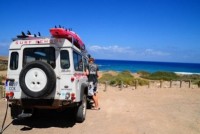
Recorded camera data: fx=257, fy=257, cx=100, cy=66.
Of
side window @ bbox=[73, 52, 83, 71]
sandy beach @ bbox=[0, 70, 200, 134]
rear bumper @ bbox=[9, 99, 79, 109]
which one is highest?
side window @ bbox=[73, 52, 83, 71]

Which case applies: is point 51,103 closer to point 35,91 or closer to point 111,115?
point 35,91

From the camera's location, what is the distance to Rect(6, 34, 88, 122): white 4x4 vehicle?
22.2ft

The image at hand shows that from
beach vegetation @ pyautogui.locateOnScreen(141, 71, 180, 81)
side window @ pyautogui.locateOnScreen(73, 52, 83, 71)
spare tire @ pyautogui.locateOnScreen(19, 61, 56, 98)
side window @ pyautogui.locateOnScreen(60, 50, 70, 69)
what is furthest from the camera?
beach vegetation @ pyautogui.locateOnScreen(141, 71, 180, 81)

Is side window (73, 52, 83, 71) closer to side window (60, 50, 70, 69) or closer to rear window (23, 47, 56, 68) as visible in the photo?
side window (60, 50, 70, 69)

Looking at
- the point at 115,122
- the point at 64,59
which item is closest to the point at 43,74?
the point at 64,59

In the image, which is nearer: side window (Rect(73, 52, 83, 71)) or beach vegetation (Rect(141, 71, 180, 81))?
side window (Rect(73, 52, 83, 71))

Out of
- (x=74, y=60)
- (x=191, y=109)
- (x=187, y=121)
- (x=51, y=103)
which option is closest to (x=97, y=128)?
(x=51, y=103)

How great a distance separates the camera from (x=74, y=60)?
7.48 metres

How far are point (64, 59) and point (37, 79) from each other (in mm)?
974

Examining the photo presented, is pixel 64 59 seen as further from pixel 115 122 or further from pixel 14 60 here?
pixel 115 122

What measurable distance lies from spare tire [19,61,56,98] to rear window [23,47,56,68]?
51 centimetres

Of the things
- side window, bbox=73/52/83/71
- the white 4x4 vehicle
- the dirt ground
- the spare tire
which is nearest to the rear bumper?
the white 4x4 vehicle

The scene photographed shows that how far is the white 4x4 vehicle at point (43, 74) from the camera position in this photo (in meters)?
6.75

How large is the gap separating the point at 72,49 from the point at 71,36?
41 centimetres
